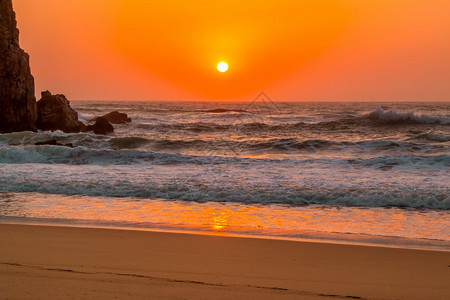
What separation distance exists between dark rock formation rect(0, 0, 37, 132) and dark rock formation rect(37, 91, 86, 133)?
946mm

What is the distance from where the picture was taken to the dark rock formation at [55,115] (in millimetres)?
29609

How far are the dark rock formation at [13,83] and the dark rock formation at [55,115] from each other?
3.10ft

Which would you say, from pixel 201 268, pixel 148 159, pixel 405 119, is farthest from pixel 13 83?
pixel 405 119

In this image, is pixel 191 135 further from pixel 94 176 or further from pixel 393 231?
pixel 393 231

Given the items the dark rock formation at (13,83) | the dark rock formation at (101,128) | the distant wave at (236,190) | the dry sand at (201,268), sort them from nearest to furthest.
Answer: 1. the dry sand at (201,268)
2. the distant wave at (236,190)
3. the dark rock formation at (13,83)
4. the dark rock formation at (101,128)

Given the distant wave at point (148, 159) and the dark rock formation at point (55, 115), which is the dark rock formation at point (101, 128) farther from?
the distant wave at point (148, 159)

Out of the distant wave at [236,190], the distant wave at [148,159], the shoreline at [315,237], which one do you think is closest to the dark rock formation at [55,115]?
the distant wave at [148,159]

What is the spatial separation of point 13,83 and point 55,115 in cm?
358

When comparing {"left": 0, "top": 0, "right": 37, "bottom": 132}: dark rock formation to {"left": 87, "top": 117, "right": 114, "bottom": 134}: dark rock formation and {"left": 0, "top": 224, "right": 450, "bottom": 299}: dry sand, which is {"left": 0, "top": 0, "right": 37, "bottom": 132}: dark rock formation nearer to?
{"left": 87, "top": 117, "right": 114, "bottom": 134}: dark rock formation

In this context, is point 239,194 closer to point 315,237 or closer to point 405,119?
point 315,237

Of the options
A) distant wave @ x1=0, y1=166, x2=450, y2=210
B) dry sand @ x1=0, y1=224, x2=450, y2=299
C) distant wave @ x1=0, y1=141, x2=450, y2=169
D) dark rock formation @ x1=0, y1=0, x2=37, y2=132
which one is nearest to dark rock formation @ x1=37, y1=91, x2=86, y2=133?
dark rock formation @ x1=0, y1=0, x2=37, y2=132

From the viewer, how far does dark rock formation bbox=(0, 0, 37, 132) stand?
27.2 metres

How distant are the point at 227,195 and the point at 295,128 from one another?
26013 mm

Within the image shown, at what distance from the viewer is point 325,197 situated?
10633 mm
